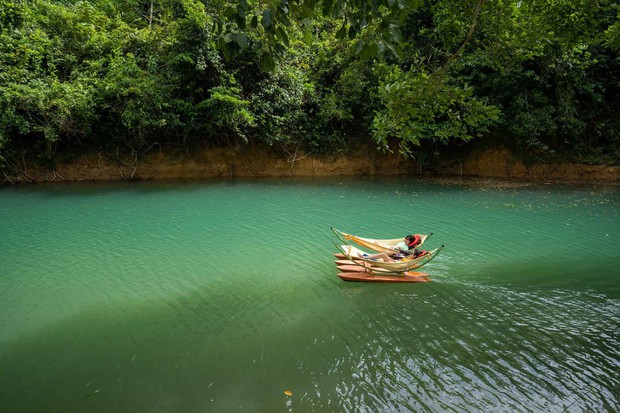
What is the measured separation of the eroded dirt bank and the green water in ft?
23.0

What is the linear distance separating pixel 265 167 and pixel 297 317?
15.2 metres

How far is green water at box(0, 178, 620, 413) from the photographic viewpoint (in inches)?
170

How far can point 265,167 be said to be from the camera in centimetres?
2061

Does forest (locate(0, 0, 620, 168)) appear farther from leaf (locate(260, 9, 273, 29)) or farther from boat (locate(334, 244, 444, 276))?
leaf (locate(260, 9, 273, 29))

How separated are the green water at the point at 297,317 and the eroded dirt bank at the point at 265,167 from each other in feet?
23.0

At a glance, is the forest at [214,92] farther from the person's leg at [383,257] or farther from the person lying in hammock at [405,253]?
the person's leg at [383,257]

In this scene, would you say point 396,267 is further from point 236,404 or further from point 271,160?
point 271,160

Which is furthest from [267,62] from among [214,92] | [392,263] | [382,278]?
[214,92]

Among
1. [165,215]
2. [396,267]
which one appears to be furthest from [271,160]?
[396,267]

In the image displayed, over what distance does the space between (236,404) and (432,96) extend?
12.4 ft

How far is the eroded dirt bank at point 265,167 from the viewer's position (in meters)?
17.9

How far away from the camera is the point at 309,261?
8375 millimetres

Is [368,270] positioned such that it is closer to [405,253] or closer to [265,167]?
[405,253]

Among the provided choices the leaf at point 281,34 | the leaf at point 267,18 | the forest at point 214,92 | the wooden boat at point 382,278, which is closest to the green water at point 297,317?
the wooden boat at point 382,278
